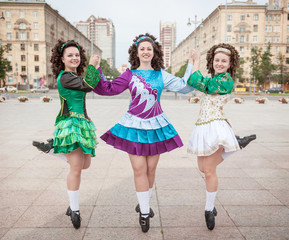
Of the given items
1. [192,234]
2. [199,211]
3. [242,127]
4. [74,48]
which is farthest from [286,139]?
[74,48]

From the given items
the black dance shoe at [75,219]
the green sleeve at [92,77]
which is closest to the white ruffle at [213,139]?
the green sleeve at [92,77]

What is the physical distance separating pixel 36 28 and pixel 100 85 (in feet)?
218

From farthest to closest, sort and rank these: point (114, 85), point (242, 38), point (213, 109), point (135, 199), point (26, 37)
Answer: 1. point (242, 38)
2. point (26, 37)
3. point (135, 199)
4. point (114, 85)
5. point (213, 109)

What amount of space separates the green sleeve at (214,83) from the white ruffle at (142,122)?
0.59 meters

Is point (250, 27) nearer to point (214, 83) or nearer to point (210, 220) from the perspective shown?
point (214, 83)

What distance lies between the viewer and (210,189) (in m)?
3.31

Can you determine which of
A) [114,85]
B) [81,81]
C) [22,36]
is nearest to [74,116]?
[81,81]

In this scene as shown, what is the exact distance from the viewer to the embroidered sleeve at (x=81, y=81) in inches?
122

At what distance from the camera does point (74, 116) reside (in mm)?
3211

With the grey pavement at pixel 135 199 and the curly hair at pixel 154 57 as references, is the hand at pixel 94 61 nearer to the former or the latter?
the curly hair at pixel 154 57

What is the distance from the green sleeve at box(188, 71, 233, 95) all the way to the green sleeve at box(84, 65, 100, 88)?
3.64 ft

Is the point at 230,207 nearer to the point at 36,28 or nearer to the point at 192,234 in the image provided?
the point at 192,234

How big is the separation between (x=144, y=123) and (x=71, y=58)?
112 cm

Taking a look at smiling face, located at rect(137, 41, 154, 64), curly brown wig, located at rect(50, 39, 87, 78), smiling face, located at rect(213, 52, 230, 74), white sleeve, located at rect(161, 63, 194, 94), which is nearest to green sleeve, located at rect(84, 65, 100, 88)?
curly brown wig, located at rect(50, 39, 87, 78)
